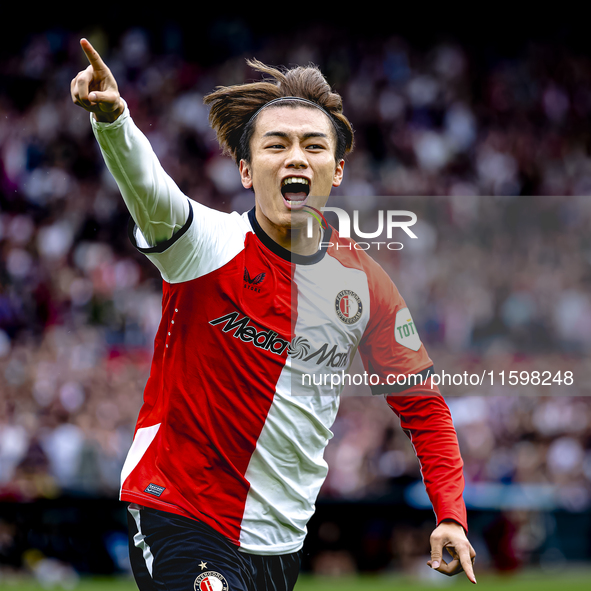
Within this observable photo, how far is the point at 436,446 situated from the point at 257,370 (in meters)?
0.90

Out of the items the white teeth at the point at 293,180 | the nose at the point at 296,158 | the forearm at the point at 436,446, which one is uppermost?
the nose at the point at 296,158

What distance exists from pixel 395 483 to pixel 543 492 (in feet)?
5.92

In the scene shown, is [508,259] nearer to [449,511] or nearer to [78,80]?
[449,511]

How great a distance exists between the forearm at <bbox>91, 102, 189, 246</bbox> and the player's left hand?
1.59 m

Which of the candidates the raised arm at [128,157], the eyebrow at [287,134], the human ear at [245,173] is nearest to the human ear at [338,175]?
the eyebrow at [287,134]

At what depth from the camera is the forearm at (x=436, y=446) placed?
11.7ft

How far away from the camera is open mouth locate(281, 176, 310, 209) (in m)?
3.59

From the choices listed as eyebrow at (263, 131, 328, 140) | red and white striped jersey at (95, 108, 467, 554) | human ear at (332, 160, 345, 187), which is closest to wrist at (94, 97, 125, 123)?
red and white striped jersey at (95, 108, 467, 554)

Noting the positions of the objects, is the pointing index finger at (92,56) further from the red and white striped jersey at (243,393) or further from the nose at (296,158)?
the nose at (296,158)

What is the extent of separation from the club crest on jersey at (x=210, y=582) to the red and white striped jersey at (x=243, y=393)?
0.75 feet

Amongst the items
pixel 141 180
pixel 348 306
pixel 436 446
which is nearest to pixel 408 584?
pixel 436 446

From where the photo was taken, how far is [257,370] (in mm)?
3420

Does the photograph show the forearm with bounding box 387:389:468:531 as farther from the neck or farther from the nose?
the nose

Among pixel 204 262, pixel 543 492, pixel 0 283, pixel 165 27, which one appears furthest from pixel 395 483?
pixel 165 27
